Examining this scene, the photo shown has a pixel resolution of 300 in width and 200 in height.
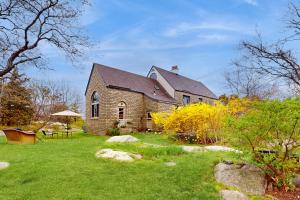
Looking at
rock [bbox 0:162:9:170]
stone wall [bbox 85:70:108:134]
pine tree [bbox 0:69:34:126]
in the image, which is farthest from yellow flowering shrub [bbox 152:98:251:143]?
pine tree [bbox 0:69:34:126]

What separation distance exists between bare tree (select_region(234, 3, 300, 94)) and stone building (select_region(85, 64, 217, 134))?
1294cm

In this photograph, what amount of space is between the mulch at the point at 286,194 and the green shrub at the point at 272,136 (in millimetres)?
150

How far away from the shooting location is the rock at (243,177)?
6.55m

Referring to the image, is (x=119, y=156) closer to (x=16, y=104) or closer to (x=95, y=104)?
(x=95, y=104)

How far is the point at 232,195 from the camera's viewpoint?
600 centimetres

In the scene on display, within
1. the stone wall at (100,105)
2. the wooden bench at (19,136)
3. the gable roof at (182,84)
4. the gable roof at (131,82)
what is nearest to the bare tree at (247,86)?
the gable roof at (182,84)

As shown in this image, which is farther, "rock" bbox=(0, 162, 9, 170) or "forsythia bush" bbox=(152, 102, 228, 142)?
"forsythia bush" bbox=(152, 102, 228, 142)

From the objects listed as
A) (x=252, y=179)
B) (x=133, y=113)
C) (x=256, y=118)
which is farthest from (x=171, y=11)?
(x=133, y=113)

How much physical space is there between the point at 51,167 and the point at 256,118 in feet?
17.9

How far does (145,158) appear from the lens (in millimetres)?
8969

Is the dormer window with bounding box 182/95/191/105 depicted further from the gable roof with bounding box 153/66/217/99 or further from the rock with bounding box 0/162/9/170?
the rock with bounding box 0/162/9/170

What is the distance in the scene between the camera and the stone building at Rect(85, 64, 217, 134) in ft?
78.7

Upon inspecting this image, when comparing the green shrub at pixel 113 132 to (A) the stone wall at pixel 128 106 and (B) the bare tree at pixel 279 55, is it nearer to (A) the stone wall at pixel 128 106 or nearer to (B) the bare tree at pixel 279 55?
(A) the stone wall at pixel 128 106

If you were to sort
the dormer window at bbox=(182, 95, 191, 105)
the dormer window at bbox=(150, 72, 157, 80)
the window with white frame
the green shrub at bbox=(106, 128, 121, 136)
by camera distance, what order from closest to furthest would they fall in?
the green shrub at bbox=(106, 128, 121, 136)
the window with white frame
the dormer window at bbox=(182, 95, 191, 105)
the dormer window at bbox=(150, 72, 157, 80)
